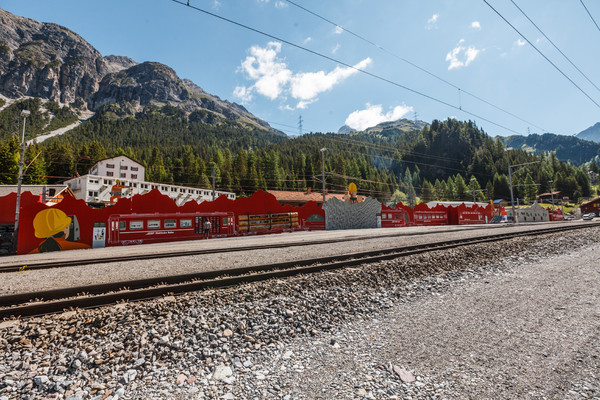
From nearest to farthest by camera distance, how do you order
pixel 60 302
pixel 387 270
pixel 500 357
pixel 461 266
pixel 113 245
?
pixel 500 357 < pixel 60 302 < pixel 387 270 < pixel 461 266 < pixel 113 245

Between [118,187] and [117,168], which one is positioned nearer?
[118,187]

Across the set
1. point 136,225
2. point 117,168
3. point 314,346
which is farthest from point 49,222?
point 117,168

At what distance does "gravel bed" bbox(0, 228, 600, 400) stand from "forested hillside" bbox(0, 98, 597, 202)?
2860cm

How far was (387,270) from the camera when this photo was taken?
7.98m

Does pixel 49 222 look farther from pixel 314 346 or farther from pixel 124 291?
pixel 314 346

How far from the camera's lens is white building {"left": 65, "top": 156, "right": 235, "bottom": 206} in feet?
169

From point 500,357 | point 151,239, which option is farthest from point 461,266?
point 151,239

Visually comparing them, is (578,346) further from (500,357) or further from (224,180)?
(224,180)

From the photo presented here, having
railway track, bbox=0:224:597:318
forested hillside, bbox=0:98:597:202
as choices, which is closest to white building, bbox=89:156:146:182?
forested hillside, bbox=0:98:597:202

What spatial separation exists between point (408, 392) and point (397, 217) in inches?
1433

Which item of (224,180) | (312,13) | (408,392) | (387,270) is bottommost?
(408,392)

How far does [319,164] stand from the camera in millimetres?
105625

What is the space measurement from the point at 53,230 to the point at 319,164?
9180 centimetres

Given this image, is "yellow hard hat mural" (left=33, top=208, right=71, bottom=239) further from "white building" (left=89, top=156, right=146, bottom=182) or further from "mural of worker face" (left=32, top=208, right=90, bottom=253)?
"white building" (left=89, top=156, right=146, bottom=182)
